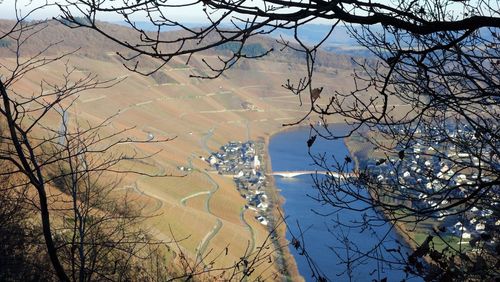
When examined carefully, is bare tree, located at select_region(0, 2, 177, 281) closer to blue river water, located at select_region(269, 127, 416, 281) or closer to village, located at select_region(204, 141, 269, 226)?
blue river water, located at select_region(269, 127, 416, 281)

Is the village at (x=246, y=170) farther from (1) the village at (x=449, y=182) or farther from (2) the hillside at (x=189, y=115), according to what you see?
(1) the village at (x=449, y=182)

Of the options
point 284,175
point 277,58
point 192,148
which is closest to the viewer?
point 284,175

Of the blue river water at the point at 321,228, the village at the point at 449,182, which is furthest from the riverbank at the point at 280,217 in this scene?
the village at the point at 449,182

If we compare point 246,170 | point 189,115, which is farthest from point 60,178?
point 189,115

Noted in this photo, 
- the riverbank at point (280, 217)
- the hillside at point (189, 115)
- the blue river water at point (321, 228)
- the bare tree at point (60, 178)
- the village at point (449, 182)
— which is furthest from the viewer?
the hillside at point (189, 115)

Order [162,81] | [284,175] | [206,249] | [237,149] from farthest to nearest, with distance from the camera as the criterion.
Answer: [162,81] → [237,149] → [284,175] → [206,249]

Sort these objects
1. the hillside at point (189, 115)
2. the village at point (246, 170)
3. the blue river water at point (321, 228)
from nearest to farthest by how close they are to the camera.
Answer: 1. the blue river water at point (321, 228)
2. the hillside at point (189, 115)
3. the village at point (246, 170)

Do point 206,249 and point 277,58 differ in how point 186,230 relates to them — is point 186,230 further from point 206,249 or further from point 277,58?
point 277,58

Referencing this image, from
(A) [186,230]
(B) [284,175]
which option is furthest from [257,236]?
(B) [284,175]
